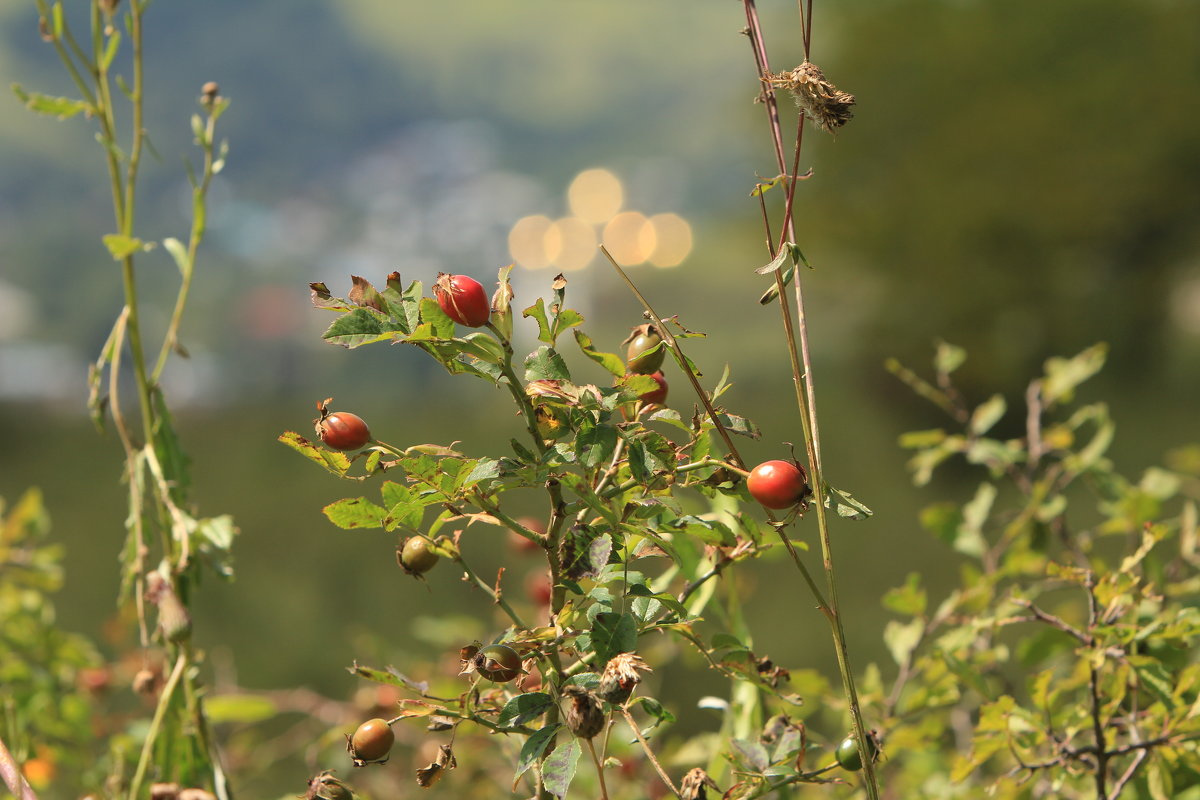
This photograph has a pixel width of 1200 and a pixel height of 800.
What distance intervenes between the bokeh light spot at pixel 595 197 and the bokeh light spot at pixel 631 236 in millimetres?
34

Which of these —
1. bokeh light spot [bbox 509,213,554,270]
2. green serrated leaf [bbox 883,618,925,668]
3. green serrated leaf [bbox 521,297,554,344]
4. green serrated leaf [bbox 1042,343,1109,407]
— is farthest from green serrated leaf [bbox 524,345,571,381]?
bokeh light spot [bbox 509,213,554,270]

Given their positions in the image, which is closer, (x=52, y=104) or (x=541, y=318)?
(x=541, y=318)

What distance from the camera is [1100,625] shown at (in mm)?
305

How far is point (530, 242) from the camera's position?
2490 millimetres

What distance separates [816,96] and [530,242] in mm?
2337

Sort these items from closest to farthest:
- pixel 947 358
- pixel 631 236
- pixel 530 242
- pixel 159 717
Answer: pixel 159 717 < pixel 947 358 < pixel 530 242 < pixel 631 236

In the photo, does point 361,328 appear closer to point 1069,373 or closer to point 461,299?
point 461,299

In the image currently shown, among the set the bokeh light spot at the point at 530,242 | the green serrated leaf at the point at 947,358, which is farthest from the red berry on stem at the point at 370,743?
the bokeh light spot at the point at 530,242

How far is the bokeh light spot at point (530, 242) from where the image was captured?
2434 millimetres

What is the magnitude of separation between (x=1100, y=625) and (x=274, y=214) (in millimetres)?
2437

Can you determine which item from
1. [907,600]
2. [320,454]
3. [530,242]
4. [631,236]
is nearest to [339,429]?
[320,454]

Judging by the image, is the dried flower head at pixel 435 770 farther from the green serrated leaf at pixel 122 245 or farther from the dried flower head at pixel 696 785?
the green serrated leaf at pixel 122 245

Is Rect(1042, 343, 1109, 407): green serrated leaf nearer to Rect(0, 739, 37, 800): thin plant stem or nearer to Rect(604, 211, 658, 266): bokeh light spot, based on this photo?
Rect(0, 739, 37, 800): thin plant stem

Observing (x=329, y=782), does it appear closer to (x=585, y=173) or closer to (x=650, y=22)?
(x=585, y=173)
